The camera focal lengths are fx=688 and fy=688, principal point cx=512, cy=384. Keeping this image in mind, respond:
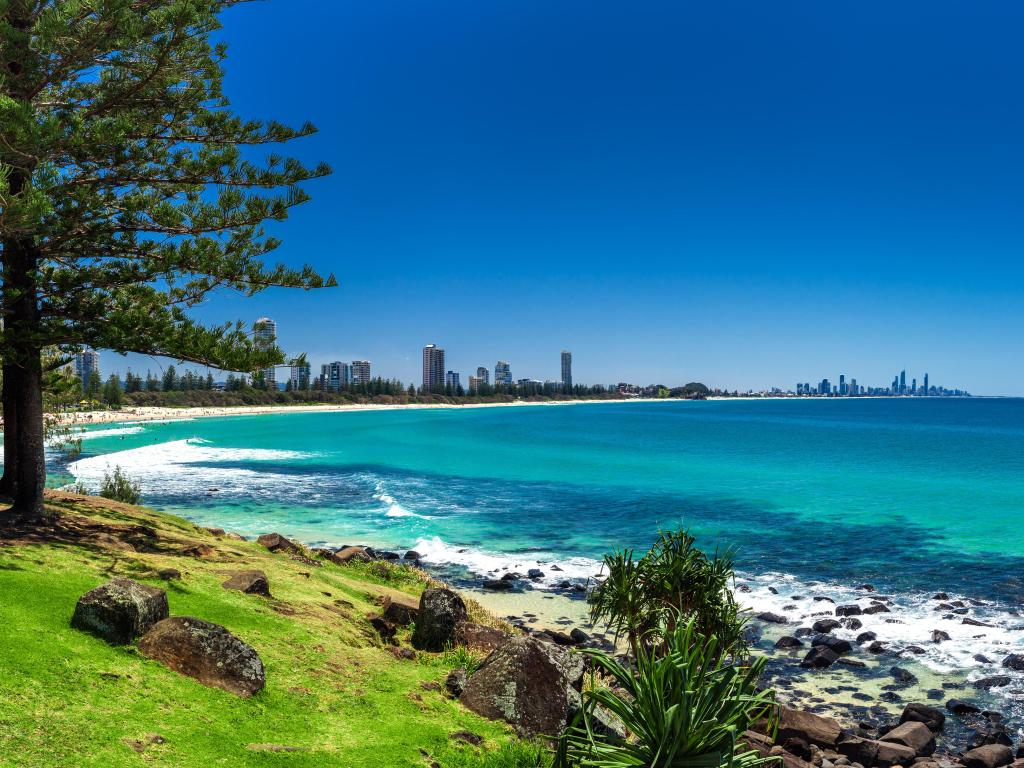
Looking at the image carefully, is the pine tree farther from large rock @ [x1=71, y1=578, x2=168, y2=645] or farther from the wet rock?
the wet rock

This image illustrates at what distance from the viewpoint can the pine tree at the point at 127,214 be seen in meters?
13.0

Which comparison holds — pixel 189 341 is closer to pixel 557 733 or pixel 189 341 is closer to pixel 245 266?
pixel 245 266

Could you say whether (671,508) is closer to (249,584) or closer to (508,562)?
(508,562)

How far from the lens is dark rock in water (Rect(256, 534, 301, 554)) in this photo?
19328 millimetres

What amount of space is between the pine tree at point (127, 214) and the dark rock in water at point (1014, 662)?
1749cm

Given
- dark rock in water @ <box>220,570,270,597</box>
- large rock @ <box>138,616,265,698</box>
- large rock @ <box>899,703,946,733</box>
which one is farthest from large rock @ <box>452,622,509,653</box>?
large rock @ <box>899,703,946,733</box>

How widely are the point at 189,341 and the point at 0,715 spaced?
367 inches

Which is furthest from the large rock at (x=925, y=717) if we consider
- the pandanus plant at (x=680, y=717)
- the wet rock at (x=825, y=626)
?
the pandanus plant at (x=680, y=717)

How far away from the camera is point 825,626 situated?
18000mm

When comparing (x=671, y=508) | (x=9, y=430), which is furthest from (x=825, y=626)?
(x=9, y=430)

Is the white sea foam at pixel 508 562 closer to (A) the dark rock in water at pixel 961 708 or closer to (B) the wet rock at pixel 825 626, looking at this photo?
(B) the wet rock at pixel 825 626

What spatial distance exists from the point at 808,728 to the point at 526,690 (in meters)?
6.00

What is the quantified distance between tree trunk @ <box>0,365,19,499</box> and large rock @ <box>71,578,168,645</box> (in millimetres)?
8199

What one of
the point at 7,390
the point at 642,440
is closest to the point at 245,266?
the point at 7,390
